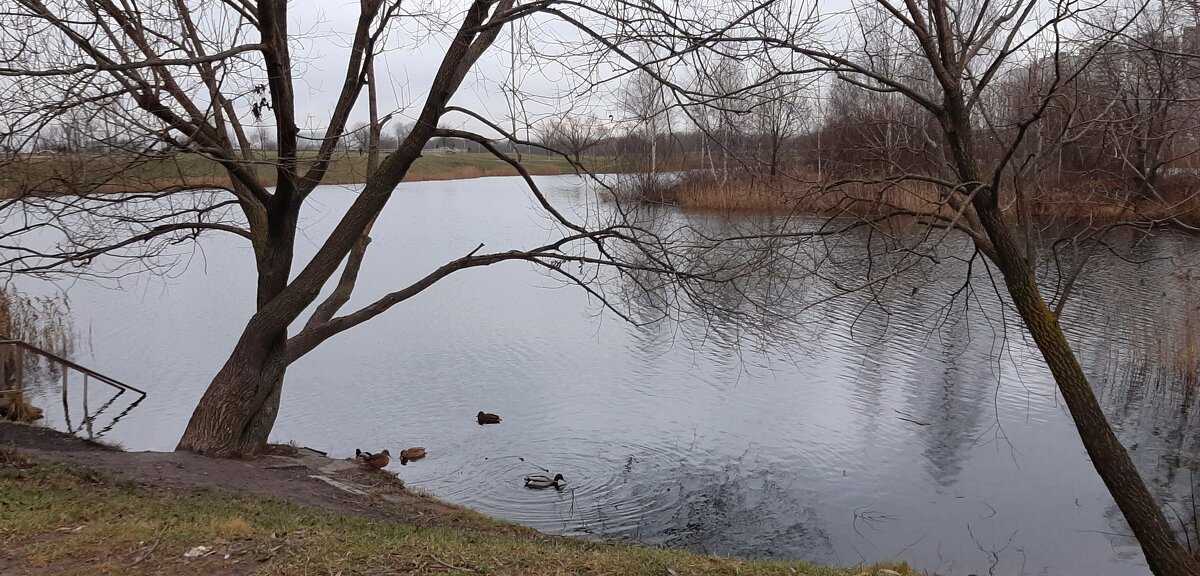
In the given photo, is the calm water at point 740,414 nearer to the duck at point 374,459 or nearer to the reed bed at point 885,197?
the duck at point 374,459

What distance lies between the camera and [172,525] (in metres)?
5.18

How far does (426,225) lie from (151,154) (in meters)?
24.6

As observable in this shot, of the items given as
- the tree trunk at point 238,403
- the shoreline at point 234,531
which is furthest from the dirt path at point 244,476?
the tree trunk at point 238,403

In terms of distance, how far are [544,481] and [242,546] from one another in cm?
575

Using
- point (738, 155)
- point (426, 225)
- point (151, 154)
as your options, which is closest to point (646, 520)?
point (738, 155)

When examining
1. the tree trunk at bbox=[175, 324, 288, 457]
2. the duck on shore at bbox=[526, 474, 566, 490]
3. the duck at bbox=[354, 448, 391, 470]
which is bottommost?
the duck on shore at bbox=[526, 474, 566, 490]

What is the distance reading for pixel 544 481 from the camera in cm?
1036

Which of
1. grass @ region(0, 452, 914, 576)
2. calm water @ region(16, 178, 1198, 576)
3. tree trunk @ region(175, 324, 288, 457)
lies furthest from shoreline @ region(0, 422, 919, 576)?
calm water @ region(16, 178, 1198, 576)

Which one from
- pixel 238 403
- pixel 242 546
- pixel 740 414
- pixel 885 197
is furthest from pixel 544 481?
pixel 885 197

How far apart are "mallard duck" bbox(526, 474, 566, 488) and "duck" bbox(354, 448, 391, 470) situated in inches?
67.4

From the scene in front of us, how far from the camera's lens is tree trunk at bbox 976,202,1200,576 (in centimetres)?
635

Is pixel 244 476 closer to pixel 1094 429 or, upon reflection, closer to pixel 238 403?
pixel 238 403

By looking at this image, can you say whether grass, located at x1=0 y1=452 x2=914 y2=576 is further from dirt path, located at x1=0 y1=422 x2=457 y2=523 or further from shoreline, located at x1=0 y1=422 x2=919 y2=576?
dirt path, located at x1=0 y1=422 x2=457 y2=523

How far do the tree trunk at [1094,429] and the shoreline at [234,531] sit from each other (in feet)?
5.94
